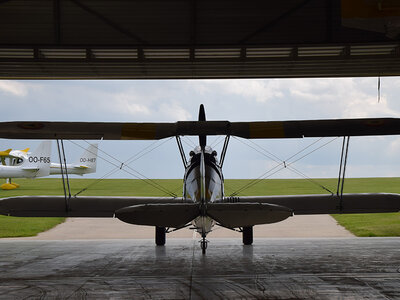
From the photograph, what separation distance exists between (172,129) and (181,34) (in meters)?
4.80

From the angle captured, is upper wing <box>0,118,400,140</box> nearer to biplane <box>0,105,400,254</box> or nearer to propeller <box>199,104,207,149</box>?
biplane <box>0,105,400,254</box>

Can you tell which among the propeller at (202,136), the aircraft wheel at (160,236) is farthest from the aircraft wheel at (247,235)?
the propeller at (202,136)

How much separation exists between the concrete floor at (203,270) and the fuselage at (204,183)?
908mm

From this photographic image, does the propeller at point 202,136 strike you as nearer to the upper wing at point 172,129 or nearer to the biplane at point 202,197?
the biplane at point 202,197

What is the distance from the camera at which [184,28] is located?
1191 cm

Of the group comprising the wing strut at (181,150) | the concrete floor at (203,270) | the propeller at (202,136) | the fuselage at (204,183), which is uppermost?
the propeller at (202,136)

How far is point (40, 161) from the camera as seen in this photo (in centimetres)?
3838

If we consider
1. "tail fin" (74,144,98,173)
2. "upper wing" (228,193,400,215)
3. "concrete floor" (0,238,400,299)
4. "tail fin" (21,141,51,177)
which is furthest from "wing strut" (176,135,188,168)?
"tail fin" (74,144,98,173)

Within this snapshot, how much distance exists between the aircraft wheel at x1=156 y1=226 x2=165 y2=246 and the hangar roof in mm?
4605

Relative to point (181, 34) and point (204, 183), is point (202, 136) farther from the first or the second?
point (181, 34)

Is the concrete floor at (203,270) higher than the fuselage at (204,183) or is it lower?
lower

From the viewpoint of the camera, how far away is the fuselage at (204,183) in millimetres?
7213

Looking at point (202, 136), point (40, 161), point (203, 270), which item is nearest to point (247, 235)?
point (202, 136)

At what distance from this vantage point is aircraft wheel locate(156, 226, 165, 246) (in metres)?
11.2
